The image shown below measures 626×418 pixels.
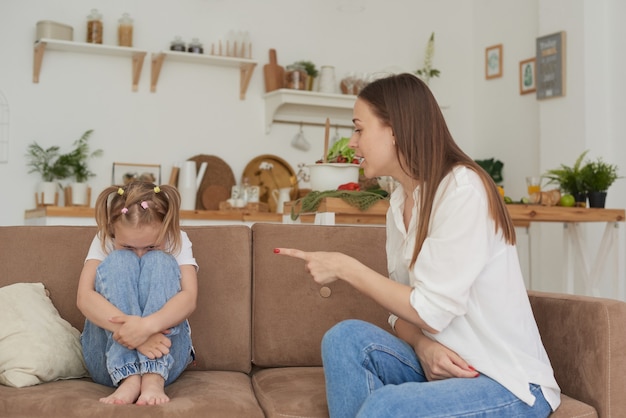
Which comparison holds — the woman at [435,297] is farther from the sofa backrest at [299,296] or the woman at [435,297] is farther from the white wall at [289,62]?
the white wall at [289,62]

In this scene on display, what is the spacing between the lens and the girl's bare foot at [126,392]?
1.71 metres

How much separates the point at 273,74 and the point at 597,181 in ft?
7.56

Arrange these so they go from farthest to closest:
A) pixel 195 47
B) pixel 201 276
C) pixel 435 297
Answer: pixel 195 47, pixel 201 276, pixel 435 297

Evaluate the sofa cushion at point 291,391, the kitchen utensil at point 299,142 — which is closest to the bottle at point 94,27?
the kitchen utensil at point 299,142

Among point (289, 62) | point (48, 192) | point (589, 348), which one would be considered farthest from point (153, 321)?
point (289, 62)

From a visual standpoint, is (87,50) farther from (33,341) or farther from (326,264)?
(326,264)

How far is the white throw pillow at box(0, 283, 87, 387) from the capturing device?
6.09 ft

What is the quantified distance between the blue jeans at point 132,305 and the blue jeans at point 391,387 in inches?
18.8

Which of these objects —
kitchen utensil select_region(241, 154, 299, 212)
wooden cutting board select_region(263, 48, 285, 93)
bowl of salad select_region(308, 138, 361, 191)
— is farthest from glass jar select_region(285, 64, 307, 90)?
bowl of salad select_region(308, 138, 361, 191)

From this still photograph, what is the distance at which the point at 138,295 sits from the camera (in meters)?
1.92

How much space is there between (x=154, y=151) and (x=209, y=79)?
0.64 meters

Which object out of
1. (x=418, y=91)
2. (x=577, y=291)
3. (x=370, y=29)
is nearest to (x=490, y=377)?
(x=418, y=91)

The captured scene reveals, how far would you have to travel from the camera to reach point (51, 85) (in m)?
4.70

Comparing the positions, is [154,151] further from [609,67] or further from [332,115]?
[609,67]
